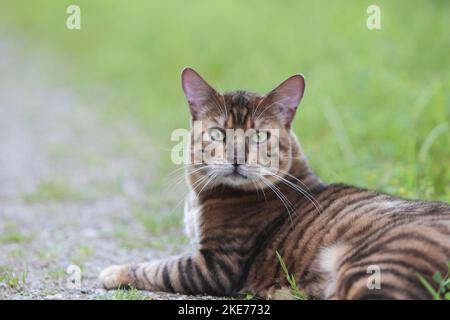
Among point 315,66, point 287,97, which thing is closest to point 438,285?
point 287,97

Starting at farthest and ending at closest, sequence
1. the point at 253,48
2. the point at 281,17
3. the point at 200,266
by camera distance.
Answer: the point at 281,17, the point at 253,48, the point at 200,266

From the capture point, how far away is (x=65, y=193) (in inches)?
236

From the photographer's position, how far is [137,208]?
18.7 feet

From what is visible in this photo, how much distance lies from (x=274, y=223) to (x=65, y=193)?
117 inches

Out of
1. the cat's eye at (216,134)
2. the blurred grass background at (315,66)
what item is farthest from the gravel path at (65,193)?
the cat's eye at (216,134)

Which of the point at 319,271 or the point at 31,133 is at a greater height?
the point at 31,133

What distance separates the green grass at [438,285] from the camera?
2.58m

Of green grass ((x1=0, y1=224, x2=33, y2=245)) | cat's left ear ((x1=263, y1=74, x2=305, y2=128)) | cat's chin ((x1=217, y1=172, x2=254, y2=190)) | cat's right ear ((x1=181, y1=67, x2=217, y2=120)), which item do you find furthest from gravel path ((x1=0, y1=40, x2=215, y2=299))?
cat's left ear ((x1=263, y1=74, x2=305, y2=128))

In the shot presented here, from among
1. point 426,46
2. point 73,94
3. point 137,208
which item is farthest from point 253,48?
point 137,208

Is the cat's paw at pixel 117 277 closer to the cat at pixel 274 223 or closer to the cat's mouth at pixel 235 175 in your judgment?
the cat at pixel 274 223

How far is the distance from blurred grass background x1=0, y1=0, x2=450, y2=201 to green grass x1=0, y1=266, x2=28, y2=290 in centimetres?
244

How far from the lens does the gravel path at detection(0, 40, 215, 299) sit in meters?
3.98
